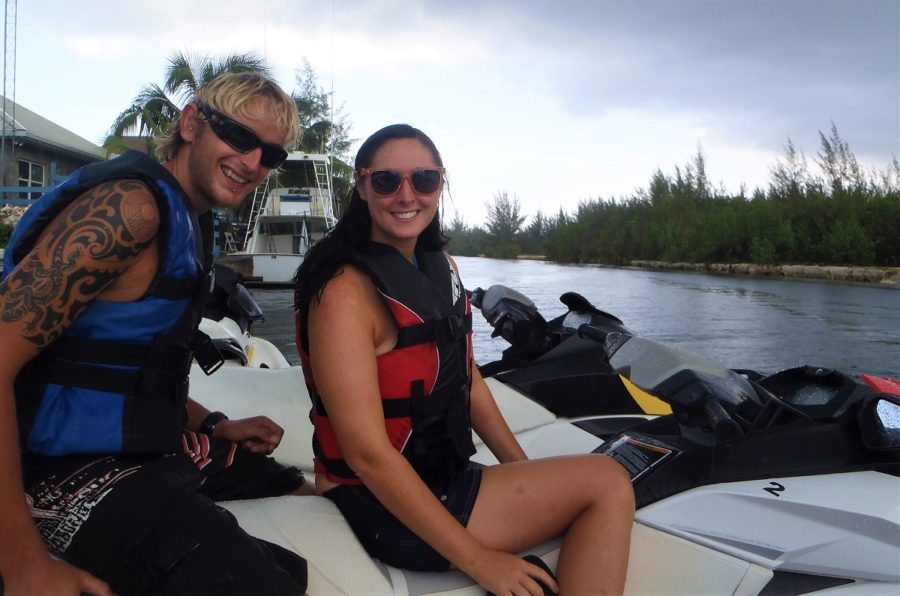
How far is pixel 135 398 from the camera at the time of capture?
4.59 ft

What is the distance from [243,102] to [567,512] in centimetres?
114

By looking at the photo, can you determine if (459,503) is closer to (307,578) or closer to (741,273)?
(307,578)

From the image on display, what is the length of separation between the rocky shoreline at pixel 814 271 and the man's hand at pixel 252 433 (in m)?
19.0

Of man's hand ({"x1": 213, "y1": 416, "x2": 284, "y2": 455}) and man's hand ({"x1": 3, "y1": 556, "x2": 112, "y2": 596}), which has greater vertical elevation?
man's hand ({"x1": 213, "y1": 416, "x2": 284, "y2": 455})

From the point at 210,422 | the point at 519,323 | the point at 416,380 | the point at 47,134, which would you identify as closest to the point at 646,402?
the point at 519,323

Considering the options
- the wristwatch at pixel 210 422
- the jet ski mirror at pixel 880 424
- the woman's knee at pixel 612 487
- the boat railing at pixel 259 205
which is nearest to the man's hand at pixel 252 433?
the wristwatch at pixel 210 422

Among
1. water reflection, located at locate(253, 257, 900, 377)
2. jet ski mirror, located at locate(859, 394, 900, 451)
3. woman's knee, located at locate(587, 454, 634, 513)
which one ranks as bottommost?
water reflection, located at locate(253, 257, 900, 377)

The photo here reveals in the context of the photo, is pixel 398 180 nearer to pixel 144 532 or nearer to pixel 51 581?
pixel 144 532

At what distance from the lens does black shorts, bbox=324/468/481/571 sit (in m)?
1.45

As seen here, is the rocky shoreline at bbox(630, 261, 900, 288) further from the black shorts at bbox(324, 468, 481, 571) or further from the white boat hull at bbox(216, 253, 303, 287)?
the black shorts at bbox(324, 468, 481, 571)

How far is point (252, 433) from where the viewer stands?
2.02 meters

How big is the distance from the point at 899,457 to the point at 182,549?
1450 mm

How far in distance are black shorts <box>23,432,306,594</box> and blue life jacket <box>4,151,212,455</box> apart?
46mm

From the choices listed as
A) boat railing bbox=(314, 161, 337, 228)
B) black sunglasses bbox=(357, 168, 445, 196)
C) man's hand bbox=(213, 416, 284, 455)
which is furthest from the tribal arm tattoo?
boat railing bbox=(314, 161, 337, 228)
